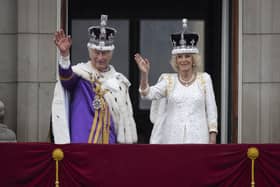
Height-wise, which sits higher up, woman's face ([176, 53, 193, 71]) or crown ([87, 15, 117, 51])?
crown ([87, 15, 117, 51])

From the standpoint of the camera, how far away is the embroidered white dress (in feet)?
34.3

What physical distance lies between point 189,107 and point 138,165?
51.6 inches

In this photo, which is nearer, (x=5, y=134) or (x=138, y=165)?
(x=138, y=165)

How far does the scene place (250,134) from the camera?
1265cm

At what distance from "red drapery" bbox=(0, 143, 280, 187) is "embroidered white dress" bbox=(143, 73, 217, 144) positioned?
1049mm

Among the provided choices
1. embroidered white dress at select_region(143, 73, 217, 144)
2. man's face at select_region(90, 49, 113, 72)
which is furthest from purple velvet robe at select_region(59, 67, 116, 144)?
embroidered white dress at select_region(143, 73, 217, 144)

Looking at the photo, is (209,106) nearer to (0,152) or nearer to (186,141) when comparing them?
(186,141)

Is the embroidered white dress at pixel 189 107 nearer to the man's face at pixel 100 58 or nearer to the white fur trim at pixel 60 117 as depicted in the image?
the man's face at pixel 100 58

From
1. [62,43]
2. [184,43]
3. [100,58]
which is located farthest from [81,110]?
[184,43]

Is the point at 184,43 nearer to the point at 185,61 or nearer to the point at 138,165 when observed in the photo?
the point at 185,61

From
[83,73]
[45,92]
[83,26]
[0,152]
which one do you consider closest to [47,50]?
[45,92]

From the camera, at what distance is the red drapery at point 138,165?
368 inches

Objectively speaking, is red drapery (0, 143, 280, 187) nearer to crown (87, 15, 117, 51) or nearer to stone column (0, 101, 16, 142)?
crown (87, 15, 117, 51)

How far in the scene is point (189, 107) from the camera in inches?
412
